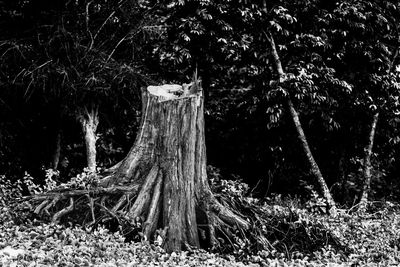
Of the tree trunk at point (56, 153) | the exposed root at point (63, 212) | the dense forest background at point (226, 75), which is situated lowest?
the exposed root at point (63, 212)

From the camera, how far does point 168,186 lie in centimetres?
780

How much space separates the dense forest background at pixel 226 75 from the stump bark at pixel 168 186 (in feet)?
24.5

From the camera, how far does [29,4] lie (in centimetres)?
1667

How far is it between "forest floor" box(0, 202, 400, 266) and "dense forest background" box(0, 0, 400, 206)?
7882 mm

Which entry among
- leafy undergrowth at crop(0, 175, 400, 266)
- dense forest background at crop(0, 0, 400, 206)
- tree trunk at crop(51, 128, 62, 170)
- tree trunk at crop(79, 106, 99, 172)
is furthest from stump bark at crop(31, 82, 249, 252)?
tree trunk at crop(51, 128, 62, 170)

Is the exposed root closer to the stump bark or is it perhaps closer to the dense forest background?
the stump bark

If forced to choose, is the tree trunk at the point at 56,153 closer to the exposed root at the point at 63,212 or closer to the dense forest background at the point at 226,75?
the dense forest background at the point at 226,75

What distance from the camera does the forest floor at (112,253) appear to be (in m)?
5.64

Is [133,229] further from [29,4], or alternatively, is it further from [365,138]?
[365,138]

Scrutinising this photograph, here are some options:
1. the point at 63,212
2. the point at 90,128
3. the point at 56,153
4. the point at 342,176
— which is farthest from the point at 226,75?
the point at 63,212

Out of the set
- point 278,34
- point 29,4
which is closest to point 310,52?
point 278,34

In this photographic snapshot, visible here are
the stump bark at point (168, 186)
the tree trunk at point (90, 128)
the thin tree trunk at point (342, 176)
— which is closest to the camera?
the stump bark at point (168, 186)

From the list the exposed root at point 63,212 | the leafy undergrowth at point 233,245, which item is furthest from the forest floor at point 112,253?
the exposed root at point 63,212

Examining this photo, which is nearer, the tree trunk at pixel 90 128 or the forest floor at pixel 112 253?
the forest floor at pixel 112 253
